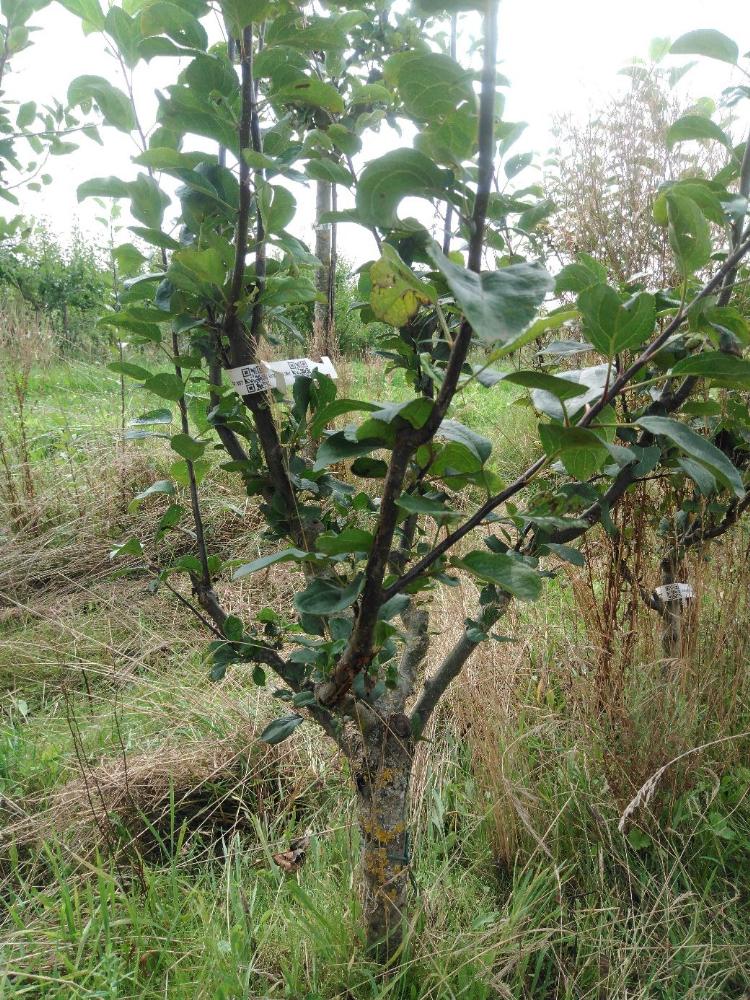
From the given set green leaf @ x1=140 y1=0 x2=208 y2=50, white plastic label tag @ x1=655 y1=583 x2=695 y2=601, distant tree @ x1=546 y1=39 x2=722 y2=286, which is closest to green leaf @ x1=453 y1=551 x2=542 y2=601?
green leaf @ x1=140 y1=0 x2=208 y2=50

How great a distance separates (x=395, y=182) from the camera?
1.71 feet

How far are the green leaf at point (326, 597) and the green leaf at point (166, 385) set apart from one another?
10.7 inches

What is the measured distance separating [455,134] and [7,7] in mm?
1234

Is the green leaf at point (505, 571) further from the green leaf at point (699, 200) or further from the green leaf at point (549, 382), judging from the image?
the green leaf at point (699, 200)

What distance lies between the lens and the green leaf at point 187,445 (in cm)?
83

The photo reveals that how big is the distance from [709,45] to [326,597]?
67 cm

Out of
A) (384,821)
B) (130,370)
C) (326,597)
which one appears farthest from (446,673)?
(130,370)

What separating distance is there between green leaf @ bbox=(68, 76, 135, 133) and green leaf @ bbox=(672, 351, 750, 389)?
0.61 m

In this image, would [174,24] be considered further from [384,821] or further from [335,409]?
[384,821]

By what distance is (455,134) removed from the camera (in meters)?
0.53

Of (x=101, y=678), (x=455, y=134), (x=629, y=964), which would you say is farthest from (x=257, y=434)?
(x=101, y=678)

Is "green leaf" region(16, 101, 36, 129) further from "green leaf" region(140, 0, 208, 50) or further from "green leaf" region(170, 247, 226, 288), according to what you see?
"green leaf" region(170, 247, 226, 288)

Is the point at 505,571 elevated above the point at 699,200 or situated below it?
below

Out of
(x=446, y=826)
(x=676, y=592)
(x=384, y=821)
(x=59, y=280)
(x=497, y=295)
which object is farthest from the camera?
(x=59, y=280)
